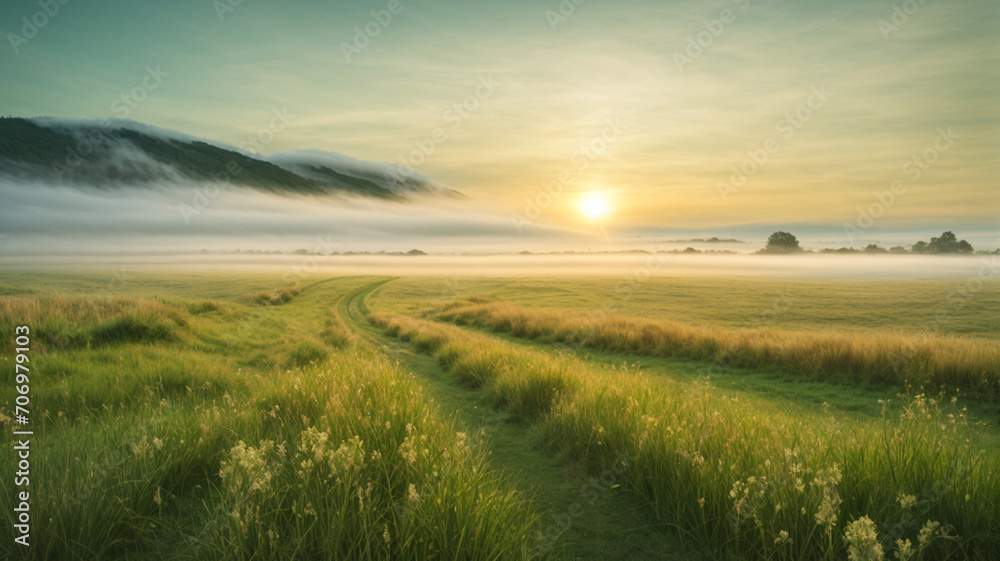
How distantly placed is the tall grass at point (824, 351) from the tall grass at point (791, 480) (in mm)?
7135

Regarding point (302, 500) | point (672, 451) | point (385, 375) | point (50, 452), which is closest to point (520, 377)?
point (385, 375)

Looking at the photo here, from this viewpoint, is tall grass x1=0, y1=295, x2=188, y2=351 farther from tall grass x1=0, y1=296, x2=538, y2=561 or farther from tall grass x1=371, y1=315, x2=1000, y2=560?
tall grass x1=371, y1=315, x2=1000, y2=560

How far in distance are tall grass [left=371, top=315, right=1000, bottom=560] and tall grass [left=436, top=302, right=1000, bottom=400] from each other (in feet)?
23.4

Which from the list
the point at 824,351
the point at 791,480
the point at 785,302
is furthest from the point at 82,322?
the point at 785,302

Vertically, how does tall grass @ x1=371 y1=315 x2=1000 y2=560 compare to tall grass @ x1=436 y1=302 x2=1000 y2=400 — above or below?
above

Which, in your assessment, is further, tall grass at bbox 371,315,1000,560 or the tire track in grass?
the tire track in grass

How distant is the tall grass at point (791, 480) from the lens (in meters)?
3.88

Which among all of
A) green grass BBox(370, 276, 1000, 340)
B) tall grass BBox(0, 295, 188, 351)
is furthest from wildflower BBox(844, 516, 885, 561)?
green grass BBox(370, 276, 1000, 340)

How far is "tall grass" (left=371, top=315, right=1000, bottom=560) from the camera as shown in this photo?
153 inches

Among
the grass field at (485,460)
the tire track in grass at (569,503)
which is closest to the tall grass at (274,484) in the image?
the grass field at (485,460)

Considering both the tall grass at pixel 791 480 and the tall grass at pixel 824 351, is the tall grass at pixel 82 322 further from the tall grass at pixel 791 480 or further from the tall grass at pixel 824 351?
the tall grass at pixel 824 351

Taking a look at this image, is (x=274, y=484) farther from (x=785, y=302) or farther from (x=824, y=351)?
(x=785, y=302)

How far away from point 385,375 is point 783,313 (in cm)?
3904

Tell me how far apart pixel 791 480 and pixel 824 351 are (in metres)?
Result: 13.0
